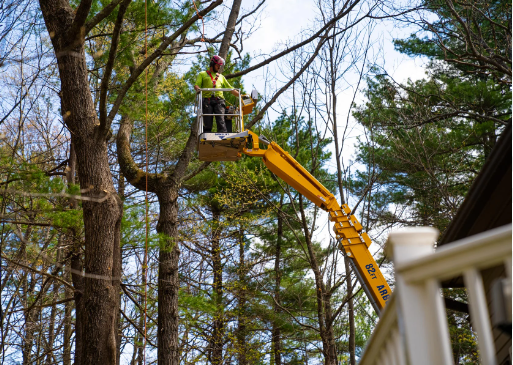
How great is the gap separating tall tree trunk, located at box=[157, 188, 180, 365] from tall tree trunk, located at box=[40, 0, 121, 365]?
2.41 m

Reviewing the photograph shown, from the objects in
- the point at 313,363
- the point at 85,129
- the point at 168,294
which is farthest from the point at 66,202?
the point at 313,363

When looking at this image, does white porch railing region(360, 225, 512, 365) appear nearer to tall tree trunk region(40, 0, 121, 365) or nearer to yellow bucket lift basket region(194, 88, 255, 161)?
tall tree trunk region(40, 0, 121, 365)

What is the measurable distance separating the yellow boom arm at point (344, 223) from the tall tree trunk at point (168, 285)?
7.50 feet

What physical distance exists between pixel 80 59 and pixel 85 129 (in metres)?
1.06

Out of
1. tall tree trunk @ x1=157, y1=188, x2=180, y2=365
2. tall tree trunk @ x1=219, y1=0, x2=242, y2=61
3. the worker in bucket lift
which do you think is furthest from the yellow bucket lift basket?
tall tree trunk @ x1=219, y1=0, x2=242, y2=61

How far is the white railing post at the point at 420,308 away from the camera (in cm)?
197

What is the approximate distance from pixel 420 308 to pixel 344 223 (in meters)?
7.26

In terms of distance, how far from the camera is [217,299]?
1859 cm

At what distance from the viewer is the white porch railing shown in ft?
6.09

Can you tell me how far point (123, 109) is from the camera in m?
Result: 8.92

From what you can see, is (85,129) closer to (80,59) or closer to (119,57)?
(80,59)

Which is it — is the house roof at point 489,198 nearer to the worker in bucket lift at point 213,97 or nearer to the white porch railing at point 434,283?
the white porch railing at point 434,283

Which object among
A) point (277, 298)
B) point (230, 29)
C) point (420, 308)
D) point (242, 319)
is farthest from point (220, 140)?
point (242, 319)

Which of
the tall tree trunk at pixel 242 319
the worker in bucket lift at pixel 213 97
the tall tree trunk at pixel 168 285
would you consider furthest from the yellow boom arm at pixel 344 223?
the tall tree trunk at pixel 242 319
